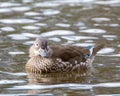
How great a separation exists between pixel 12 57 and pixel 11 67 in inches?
27.7

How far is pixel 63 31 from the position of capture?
52.0 ft

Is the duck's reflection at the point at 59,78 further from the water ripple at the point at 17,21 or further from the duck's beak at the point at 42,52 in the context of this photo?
the water ripple at the point at 17,21

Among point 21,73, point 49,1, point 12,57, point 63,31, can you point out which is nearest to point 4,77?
point 21,73

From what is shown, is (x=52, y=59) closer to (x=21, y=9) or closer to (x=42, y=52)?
(x=42, y=52)

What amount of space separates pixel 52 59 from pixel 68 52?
1.19 feet

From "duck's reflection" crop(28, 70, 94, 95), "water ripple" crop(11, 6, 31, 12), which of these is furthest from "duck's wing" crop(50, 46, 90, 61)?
"water ripple" crop(11, 6, 31, 12)

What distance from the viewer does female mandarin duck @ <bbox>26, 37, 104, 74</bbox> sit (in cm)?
1288

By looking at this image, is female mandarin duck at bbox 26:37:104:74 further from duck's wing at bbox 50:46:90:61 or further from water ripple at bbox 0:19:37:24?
water ripple at bbox 0:19:37:24

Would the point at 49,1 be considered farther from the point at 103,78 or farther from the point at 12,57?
the point at 103,78

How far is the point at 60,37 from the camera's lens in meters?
15.4

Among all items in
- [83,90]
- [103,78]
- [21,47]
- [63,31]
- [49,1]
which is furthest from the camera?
[49,1]

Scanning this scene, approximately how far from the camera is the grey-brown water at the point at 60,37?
37.8 feet

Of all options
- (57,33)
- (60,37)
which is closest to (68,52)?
(60,37)

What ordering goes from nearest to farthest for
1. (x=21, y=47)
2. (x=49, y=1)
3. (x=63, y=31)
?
(x=21, y=47) < (x=63, y=31) < (x=49, y=1)
